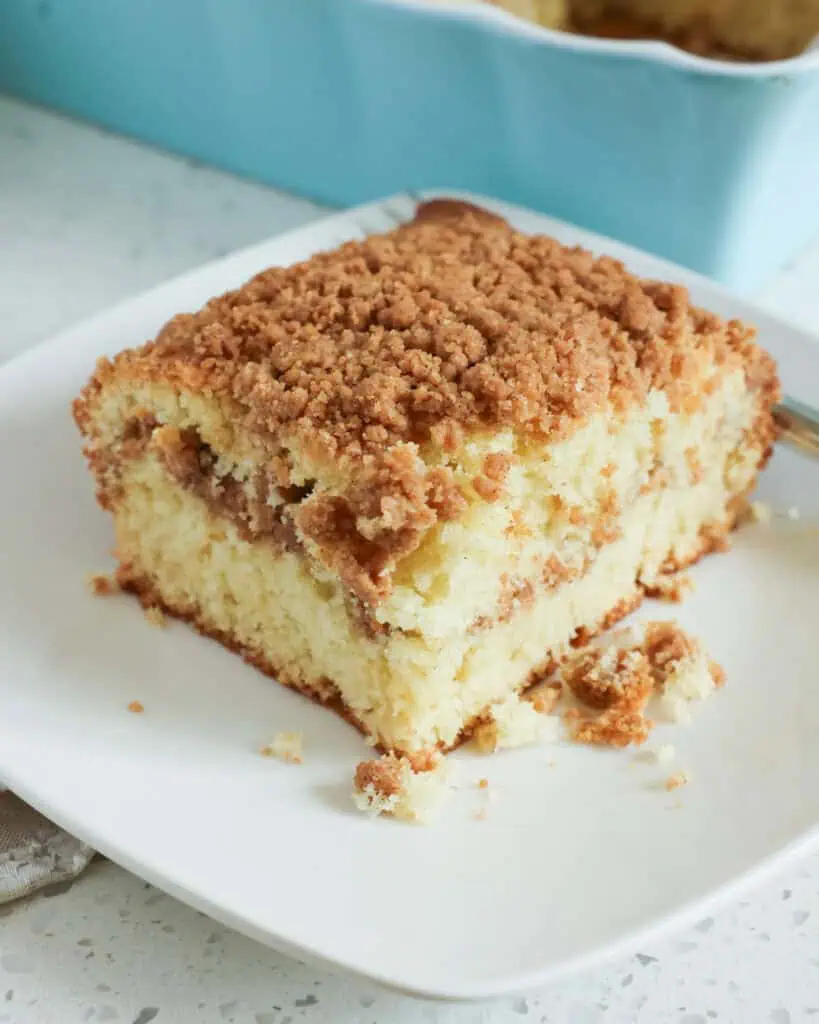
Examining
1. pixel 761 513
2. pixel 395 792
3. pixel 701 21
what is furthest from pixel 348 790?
pixel 701 21

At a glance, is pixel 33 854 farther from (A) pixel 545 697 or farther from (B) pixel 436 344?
(B) pixel 436 344

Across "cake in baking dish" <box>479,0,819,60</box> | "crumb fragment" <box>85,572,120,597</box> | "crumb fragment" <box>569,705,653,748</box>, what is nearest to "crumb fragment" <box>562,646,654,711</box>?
"crumb fragment" <box>569,705,653,748</box>

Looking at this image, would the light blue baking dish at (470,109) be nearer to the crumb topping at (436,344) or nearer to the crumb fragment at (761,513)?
the crumb topping at (436,344)

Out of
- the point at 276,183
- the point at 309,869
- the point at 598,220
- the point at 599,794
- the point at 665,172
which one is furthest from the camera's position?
the point at 276,183

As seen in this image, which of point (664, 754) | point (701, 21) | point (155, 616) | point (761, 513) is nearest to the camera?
point (664, 754)

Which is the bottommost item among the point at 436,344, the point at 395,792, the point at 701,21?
the point at 395,792

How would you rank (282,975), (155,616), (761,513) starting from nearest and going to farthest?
(282,975)
(155,616)
(761,513)

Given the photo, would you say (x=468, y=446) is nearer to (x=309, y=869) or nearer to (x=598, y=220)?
(x=309, y=869)

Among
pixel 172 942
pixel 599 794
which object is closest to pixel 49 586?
pixel 172 942
